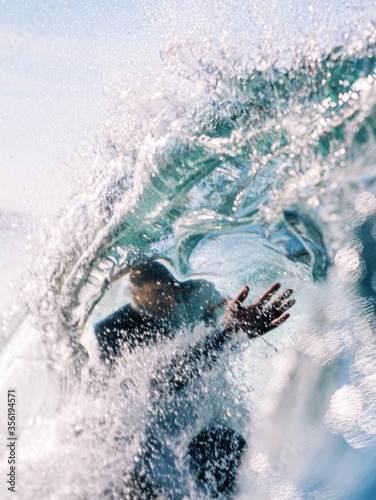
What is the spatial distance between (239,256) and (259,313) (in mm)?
250

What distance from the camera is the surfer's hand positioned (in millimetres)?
1550

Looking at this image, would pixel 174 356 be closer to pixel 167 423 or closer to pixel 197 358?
pixel 197 358

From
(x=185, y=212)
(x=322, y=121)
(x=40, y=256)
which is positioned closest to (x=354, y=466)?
(x=185, y=212)

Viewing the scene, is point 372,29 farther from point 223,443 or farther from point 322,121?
point 223,443

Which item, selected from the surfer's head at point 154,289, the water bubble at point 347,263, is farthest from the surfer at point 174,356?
the water bubble at point 347,263

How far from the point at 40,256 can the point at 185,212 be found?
720mm

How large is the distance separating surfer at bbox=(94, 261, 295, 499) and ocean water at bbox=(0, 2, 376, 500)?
0.04 metres

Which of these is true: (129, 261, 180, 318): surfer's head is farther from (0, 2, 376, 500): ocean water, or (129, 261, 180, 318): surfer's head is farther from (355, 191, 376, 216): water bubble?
(355, 191, 376, 216): water bubble

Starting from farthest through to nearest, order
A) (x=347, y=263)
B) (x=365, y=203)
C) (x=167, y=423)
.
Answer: (x=167, y=423) → (x=347, y=263) → (x=365, y=203)

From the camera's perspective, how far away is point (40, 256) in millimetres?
2123

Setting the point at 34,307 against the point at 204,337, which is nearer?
the point at 204,337

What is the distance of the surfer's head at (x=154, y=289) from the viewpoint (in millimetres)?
1876

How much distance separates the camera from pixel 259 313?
62.8 inches

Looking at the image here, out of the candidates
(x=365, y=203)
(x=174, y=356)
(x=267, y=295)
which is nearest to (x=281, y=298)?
(x=267, y=295)
